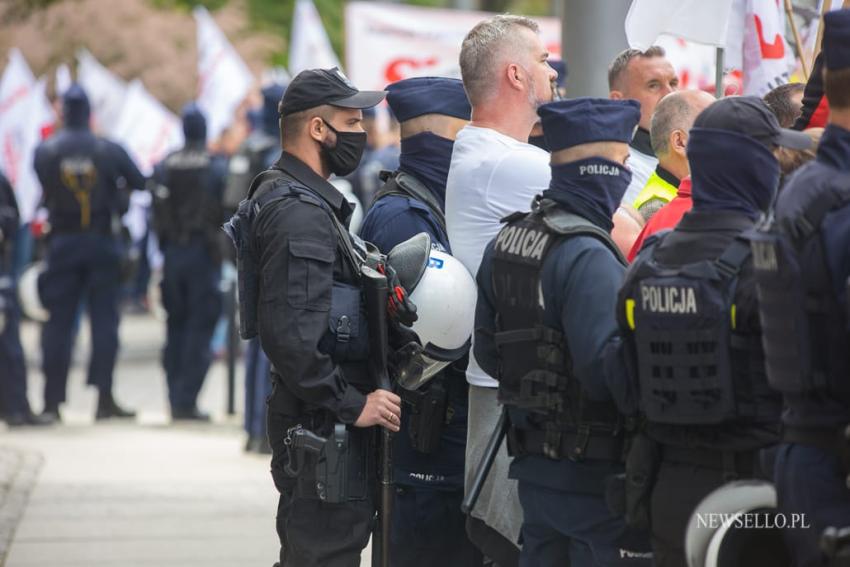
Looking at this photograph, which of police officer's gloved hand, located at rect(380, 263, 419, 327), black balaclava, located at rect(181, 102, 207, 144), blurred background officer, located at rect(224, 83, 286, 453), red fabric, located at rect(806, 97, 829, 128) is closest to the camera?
red fabric, located at rect(806, 97, 829, 128)

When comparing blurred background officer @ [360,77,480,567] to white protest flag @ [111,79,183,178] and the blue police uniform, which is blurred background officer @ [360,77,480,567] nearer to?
the blue police uniform

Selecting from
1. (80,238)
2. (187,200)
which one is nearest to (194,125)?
(187,200)

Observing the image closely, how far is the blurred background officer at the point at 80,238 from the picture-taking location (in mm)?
12781

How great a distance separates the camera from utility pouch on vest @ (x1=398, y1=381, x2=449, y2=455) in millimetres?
5730

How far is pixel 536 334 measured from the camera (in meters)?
4.70

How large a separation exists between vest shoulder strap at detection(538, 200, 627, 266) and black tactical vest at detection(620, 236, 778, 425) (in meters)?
0.51

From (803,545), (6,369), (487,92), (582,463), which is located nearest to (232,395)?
(6,369)

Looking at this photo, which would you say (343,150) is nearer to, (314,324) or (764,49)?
(314,324)

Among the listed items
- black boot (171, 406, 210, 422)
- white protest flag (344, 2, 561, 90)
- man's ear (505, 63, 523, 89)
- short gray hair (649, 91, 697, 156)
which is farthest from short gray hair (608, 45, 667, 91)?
white protest flag (344, 2, 561, 90)

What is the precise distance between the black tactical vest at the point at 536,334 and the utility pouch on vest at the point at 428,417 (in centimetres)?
84

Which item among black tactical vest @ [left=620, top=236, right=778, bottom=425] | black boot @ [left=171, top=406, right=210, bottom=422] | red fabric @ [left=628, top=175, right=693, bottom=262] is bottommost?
black boot @ [left=171, top=406, right=210, bottom=422]

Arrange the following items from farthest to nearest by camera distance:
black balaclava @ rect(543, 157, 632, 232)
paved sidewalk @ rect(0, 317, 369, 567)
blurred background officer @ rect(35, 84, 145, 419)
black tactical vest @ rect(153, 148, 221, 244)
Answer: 1. black tactical vest @ rect(153, 148, 221, 244)
2. blurred background officer @ rect(35, 84, 145, 419)
3. paved sidewalk @ rect(0, 317, 369, 567)
4. black balaclava @ rect(543, 157, 632, 232)

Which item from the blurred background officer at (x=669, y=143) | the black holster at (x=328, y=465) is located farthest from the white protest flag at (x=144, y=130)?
the black holster at (x=328, y=465)

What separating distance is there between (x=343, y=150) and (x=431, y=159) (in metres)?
0.69
